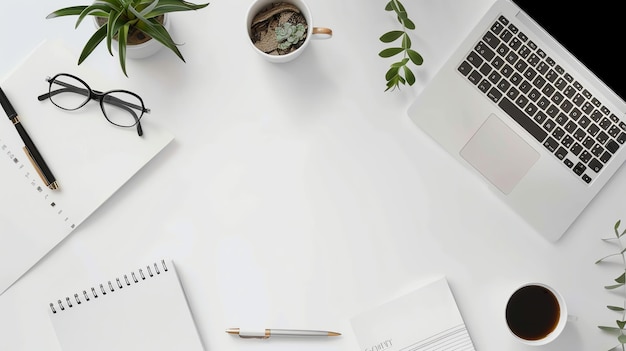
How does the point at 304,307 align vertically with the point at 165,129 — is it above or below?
below

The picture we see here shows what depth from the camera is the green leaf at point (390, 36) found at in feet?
3.18

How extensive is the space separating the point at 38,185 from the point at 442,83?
73 cm

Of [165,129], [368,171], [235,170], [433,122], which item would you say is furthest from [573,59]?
[165,129]

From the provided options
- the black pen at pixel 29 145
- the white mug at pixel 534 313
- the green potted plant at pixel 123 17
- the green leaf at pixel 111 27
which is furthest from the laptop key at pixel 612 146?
the black pen at pixel 29 145

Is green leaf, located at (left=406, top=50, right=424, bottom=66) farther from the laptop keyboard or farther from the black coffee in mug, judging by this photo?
the black coffee in mug

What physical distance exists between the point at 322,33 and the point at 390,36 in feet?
0.37

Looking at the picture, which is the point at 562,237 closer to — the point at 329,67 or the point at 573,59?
the point at 573,59

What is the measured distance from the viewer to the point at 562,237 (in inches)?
41.2

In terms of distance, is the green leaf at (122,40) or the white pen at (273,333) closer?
the green leaf at (122,40)

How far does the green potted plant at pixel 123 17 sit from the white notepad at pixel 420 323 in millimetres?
575

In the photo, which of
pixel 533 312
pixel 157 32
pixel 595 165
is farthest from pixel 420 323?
pixel 157 32

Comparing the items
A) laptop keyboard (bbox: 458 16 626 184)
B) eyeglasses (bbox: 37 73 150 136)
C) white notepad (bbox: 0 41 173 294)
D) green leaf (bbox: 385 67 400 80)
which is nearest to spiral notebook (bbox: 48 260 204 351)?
white notepad (bbox: 0 41 173 294)

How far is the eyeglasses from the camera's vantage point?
1024 millimetres

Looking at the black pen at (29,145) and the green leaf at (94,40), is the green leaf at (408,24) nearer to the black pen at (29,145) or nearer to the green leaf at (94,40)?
the green leaf at (94,40)
